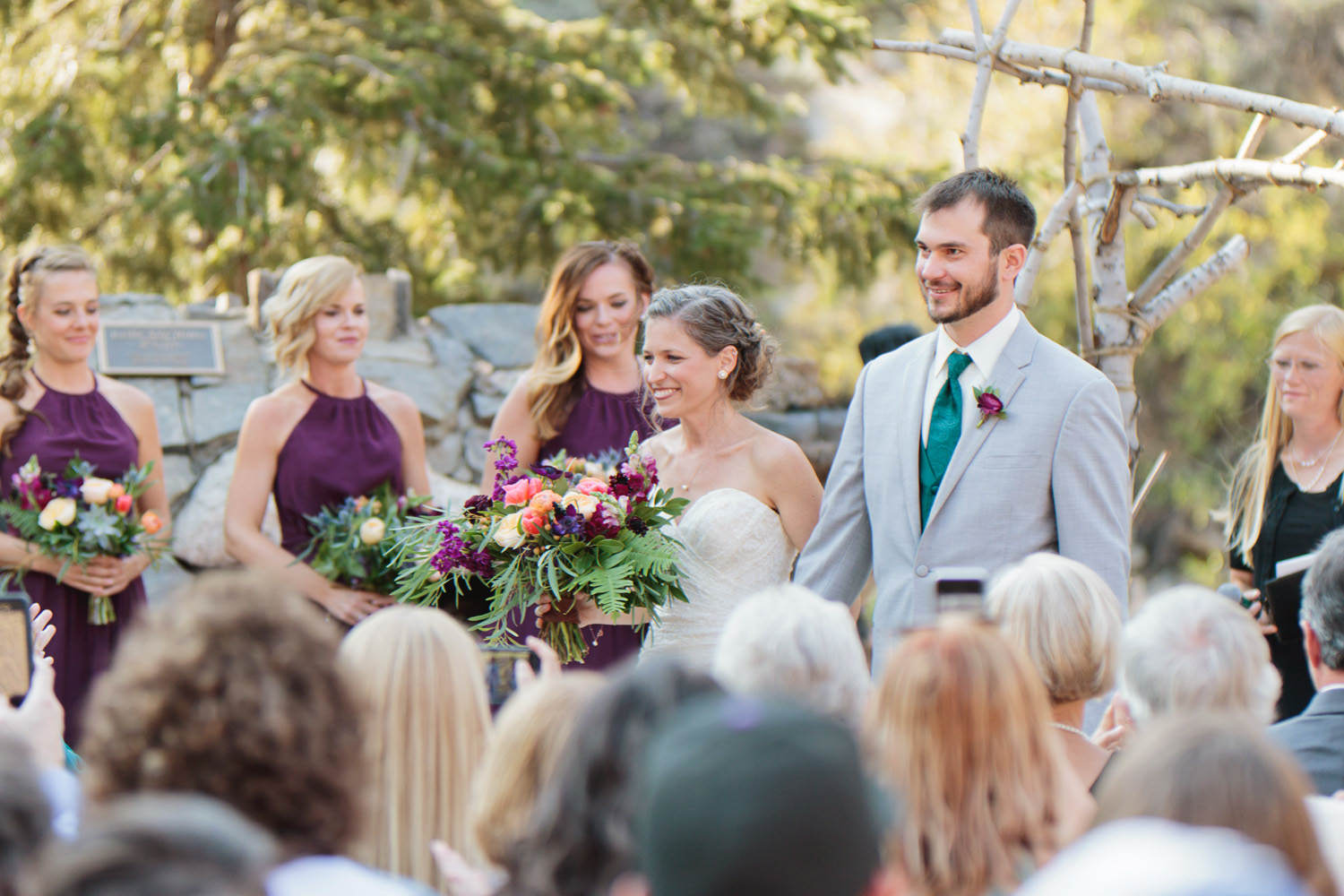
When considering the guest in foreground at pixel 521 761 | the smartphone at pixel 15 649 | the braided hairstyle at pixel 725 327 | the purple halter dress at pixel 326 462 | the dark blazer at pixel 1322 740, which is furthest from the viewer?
the purple halter dress at pixel 326 462

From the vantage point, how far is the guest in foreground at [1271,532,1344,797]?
114 inches

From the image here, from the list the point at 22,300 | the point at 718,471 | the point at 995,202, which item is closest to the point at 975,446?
the point at 995,202

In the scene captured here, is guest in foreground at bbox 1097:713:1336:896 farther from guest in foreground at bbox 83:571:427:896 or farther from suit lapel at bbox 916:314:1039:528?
suit lapel at bbox 916:314:1039:528

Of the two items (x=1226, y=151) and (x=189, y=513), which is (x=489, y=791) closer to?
(x=189, y=513)

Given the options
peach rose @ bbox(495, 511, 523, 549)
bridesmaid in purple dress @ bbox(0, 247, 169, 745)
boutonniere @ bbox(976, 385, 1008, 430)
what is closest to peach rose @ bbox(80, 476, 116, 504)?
bridesmaid in purple dress @ bbox(0, 247, 169, 745)

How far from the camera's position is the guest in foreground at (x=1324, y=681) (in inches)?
114

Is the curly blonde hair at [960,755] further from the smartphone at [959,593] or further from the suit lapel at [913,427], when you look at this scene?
the suit lapel at [913,427]

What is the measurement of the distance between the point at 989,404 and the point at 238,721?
272 cm

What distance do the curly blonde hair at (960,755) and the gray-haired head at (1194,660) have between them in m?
0.45

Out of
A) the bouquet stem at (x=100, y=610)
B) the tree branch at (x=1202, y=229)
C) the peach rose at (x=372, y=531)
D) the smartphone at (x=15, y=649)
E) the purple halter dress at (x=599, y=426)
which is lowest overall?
the bouquet stem at (x=100, y=610)

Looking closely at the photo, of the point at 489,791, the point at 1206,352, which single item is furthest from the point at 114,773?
the point at 1206,352

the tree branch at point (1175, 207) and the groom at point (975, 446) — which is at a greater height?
the tree branch at point (1175, 207)

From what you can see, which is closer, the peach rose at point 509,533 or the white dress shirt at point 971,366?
the white dress shirt at point 971,366

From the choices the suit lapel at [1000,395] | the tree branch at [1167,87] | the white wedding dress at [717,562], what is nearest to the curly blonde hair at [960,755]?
the suit lapel at [1000,395]
